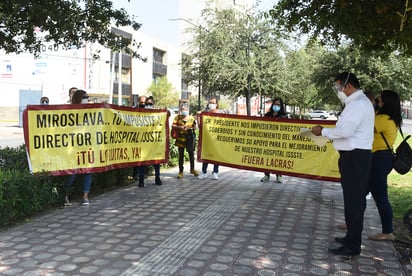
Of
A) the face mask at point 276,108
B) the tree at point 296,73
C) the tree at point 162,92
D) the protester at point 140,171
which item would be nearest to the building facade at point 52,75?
the tree at point 162,92

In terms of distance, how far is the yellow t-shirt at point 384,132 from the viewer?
202 inches

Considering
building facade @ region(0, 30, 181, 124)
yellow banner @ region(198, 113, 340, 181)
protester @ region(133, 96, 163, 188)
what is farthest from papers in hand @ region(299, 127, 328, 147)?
building facade @ region(0, 30, 181, 124)

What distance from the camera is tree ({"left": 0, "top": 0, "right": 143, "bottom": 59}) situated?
747 centimetres

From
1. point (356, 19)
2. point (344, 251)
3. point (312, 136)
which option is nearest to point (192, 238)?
point (344, 251)

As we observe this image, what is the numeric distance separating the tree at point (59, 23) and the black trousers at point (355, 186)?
17.8 feet

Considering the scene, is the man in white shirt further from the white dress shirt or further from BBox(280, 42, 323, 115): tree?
BBox(280, 42, 323, 115): tree

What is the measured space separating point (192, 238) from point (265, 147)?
369cm

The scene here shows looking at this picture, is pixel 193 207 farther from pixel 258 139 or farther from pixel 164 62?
pixel 164 62

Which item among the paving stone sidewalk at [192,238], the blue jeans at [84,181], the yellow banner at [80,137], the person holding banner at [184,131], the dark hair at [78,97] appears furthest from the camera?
the person holding banner at [184,131]

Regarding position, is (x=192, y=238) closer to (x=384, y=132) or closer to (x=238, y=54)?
(x=384, y=132)

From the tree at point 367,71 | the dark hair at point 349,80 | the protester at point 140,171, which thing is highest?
the tree at point 367,71

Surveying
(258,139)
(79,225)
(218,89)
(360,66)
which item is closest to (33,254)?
(79,225)

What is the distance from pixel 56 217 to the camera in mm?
6082

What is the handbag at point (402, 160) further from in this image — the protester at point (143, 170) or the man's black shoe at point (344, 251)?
the protester at point (143, 170)
